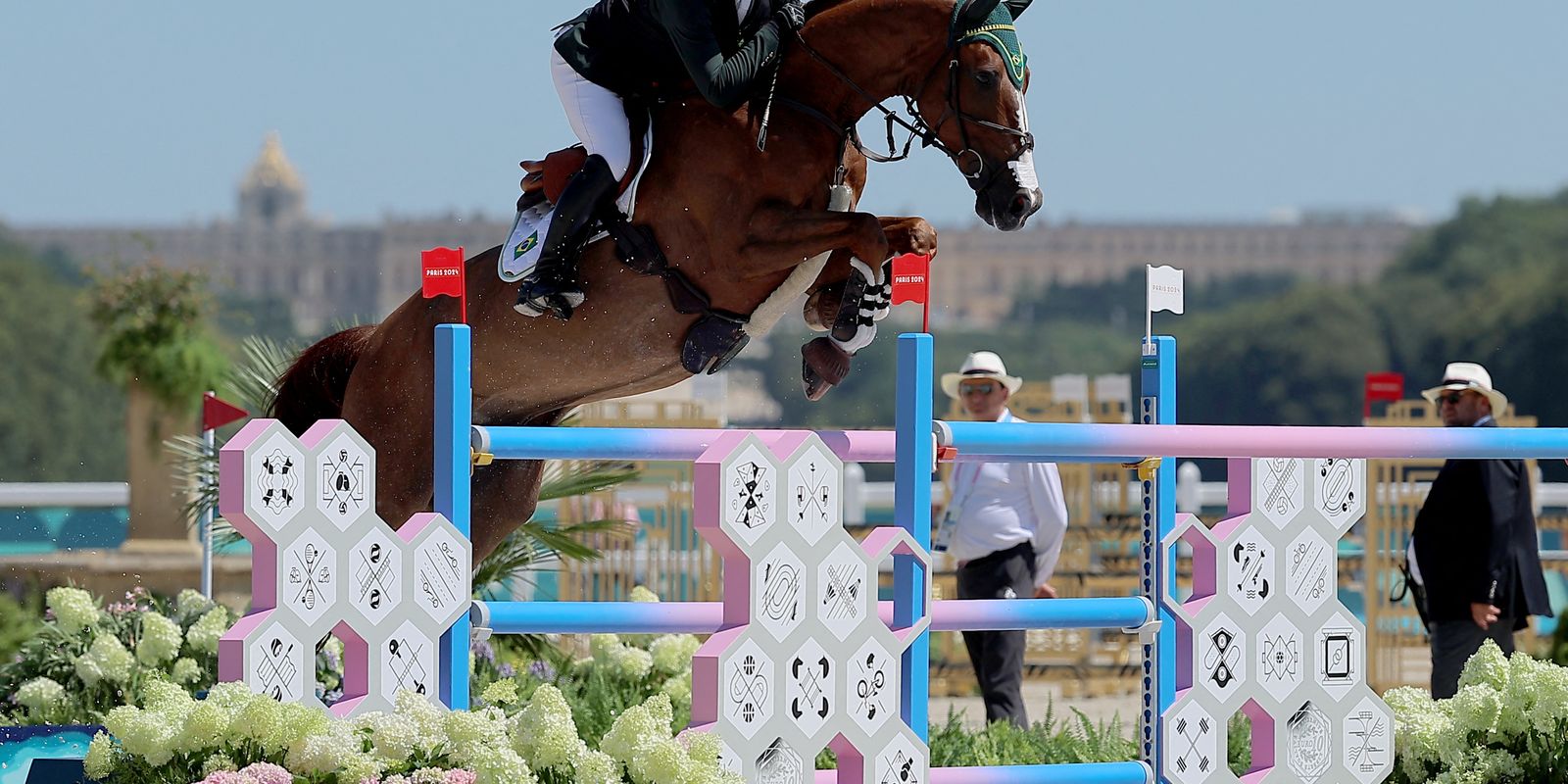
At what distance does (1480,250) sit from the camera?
79.5m

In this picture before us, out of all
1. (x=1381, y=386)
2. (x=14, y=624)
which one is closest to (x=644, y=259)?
(x=14, y=624)

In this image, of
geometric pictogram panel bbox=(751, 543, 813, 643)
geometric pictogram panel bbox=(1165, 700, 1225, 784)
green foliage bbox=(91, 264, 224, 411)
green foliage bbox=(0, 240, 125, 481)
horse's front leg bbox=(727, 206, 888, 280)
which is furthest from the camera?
green foliage bbox=(0, 240, 125, 481)

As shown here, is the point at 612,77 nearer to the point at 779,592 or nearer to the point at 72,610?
the point at 779,592

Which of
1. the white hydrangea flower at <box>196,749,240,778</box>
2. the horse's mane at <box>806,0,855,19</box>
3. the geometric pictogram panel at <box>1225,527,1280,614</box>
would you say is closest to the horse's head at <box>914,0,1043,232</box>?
the horse's mane at <box>806,0,855,19</box>

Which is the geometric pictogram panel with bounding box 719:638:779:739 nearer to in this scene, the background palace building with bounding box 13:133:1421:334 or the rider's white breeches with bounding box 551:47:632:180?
the rider's white breeches with bounding box 551:47:632:180

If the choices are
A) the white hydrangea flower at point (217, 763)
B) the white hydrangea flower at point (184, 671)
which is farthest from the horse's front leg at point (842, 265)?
the white hydrangea flower at point (184, 671)

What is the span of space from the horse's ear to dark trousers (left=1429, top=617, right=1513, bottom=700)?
2755 millimetres

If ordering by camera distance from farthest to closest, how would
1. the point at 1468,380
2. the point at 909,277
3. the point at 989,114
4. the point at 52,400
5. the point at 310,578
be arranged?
1. the point at 52,400
2. the point at 1468,380
3. the point at 989,114
4. the point at 909,277
5. the point at 310,578

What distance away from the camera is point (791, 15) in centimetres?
493

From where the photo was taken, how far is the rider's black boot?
4.84m

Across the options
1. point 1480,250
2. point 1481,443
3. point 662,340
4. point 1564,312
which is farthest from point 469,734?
point 1480,250

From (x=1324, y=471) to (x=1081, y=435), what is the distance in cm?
61

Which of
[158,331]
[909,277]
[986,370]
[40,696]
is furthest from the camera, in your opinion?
[158,331]

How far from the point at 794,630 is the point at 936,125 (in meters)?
1.74
